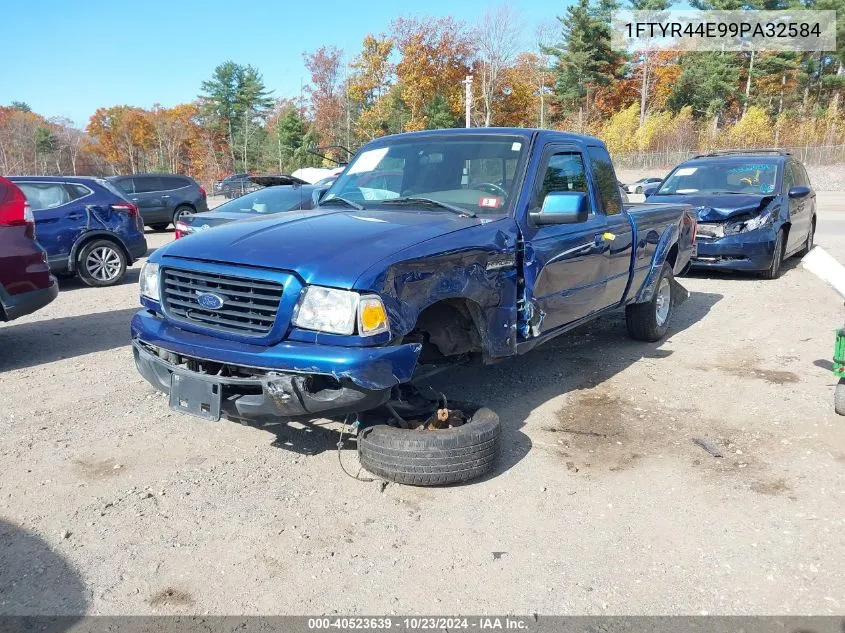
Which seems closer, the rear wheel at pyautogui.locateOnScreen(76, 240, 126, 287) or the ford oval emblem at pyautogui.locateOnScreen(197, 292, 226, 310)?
the ford oval emblem at pyautogui.locateOnScreen(197, 292, 226, 310)

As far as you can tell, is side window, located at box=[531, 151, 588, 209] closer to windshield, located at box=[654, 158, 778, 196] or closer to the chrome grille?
the chrome grille

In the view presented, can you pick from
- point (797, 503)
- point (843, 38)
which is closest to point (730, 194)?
point (797, 503)

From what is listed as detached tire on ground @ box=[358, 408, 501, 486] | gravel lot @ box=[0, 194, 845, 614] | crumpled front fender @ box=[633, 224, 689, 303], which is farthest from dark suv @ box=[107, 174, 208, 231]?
detached tire on ground @ box=[358, 408, 501, 486]

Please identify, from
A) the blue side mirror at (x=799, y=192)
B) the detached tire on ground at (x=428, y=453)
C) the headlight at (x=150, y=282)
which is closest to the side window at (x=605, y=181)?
Result: the detached tire on ground at (x=428, y=453)

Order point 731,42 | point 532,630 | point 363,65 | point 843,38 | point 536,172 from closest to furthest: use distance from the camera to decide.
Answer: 1. point 532,630
2. point 536,172
3. point 843,38
4. point 731,42
5. point 363,65

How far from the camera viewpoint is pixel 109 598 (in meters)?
2.74

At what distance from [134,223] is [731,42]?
5468 cm

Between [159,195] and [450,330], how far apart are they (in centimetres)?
1712

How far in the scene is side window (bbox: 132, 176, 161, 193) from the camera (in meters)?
18.9

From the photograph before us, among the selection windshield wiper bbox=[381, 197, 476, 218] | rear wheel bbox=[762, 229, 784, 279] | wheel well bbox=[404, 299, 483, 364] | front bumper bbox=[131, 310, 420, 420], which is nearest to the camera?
front bumper bbox=[131, 310, 420, 420]

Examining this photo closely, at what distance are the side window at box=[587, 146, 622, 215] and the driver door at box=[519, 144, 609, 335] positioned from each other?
15 cm

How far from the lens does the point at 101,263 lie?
33.9 ft

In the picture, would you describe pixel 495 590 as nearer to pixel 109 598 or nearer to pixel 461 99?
pixel 109 598

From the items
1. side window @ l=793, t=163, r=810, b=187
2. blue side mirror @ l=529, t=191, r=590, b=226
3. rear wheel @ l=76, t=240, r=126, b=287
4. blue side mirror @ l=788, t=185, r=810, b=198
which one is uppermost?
blue side mirror @ l=529, t=191, r=590, b=226
